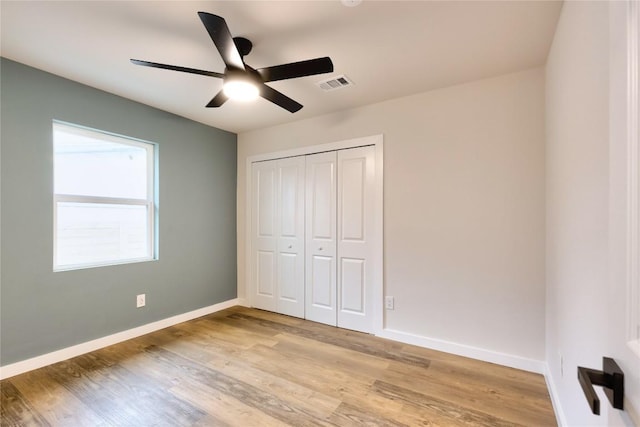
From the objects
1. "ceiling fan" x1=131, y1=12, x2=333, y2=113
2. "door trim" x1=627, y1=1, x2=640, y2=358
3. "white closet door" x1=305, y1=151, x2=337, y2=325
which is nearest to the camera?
"door trim" x1=627, y1=1, x2=640, y2=358

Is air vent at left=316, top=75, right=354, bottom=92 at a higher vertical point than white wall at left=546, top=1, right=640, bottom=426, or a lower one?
higher

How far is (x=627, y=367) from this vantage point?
0.54 m

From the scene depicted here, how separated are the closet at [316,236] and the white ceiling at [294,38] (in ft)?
3.01

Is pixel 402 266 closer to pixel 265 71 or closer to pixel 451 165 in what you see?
pixel 451 165

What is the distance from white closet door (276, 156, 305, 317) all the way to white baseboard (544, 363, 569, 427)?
91.2 inches

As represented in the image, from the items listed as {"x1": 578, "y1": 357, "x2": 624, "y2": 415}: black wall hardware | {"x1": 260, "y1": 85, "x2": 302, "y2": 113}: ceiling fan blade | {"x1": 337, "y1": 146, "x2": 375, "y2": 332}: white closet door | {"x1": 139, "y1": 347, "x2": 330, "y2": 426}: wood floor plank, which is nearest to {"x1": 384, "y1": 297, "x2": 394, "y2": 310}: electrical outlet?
{"x1": 337, "y1": 146, "x2": 375, "y2": 332}: white closet door

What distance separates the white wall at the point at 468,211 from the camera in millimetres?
2221

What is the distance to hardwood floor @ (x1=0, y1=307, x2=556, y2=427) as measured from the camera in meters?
1.72

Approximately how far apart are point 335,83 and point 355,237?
1.53 metres

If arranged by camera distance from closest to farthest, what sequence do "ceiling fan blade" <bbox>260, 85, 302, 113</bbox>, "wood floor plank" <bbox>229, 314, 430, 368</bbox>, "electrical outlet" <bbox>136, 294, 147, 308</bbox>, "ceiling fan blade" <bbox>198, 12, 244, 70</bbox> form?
1. "ceiling fan blade" <bbox>198, 12, 244, 70</bbox>
2. "ceiling fan blade" <bbox>260, 85, 302, 113</bbox>
3. "wood floor plank" <bbox>229, 314, 430, 368</bbox>
4. "electrical outlet" <bbox>136, 294, 147, 308</bbox>

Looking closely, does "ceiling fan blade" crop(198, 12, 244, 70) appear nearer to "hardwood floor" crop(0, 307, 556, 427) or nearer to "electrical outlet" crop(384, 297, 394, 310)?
"hardwood floor" crop(0, 307, 556, 427)

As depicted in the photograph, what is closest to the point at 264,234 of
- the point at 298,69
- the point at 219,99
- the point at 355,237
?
the point at 355,237

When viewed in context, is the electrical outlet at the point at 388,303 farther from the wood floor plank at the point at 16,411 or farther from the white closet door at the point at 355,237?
the wood floor plank at the point at 16,411

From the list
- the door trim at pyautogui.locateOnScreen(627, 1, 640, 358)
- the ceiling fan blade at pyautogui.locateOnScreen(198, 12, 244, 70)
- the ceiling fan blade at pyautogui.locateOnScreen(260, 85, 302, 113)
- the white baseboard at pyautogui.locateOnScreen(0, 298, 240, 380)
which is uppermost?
the ceiling fan blade at pyautogui.locateOnScreen(198, 12, 244, 70)
